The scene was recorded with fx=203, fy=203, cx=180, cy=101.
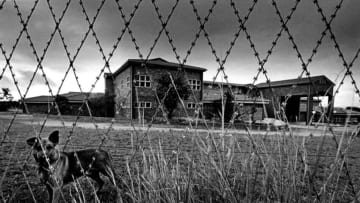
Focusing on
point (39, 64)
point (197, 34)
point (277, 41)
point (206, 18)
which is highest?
point (206, 18)

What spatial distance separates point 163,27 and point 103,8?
29.0 inches

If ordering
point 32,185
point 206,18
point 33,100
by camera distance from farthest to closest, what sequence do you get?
point 33,100 < point 32,185 < point 206,18

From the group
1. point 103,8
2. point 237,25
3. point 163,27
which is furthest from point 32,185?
point 237,25

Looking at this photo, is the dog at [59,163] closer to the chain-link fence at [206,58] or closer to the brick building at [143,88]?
the chain-link fence at [206,58]

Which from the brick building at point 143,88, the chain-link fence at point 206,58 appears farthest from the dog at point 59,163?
the brick building at point 143,88

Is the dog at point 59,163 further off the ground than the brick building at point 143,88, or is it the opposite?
the brick building at point 143,88

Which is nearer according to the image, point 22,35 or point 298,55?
point 298,55

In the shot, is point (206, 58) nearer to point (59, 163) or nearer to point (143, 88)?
point (59, 163)

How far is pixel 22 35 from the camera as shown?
7.01ft

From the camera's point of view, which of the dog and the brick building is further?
the brick building

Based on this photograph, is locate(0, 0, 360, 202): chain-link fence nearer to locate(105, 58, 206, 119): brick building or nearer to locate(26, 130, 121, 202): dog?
locate(26, 130, 121, 202): dog

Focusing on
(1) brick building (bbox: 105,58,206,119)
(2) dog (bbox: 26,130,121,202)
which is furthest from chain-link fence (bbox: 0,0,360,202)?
(1) brick building (bbox: 105,58,206,119)

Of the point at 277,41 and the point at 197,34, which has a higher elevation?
the point at 197,34

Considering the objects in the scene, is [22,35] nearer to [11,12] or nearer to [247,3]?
[11,12]
